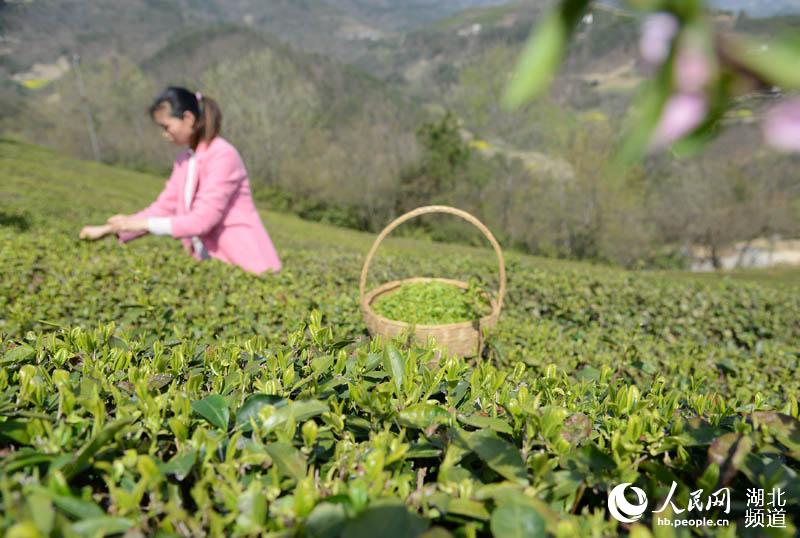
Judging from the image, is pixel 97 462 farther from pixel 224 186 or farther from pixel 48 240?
pixel 48 240

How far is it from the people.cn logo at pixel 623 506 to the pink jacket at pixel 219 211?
3.61m

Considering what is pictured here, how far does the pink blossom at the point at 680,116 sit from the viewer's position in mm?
587

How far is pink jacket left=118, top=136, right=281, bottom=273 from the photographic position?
397cm

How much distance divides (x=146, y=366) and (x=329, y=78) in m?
94.9

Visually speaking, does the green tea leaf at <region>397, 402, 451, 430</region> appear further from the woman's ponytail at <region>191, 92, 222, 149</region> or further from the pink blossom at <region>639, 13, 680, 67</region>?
the woman's ponytail at <region>191, 92, 222, 149</region>

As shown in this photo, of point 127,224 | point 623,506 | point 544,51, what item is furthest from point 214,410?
point 127,224

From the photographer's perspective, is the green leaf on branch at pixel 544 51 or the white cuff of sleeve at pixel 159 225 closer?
the green leaf on branch at pixel 544 51

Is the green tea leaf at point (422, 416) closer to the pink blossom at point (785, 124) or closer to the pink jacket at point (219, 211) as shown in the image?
the pink blossom at point (785, 124)

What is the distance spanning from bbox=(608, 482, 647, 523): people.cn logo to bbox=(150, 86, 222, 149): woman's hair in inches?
156

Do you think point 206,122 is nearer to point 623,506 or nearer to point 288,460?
point 288,460

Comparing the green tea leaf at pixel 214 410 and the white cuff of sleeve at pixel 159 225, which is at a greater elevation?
the green tea leaf at pixel 214 410

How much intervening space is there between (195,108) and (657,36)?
159 inches

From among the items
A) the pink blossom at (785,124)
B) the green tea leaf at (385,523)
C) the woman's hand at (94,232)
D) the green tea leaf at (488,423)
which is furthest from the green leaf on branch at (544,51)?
the woman's hand at (94,232)

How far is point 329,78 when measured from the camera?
88.9 metres
